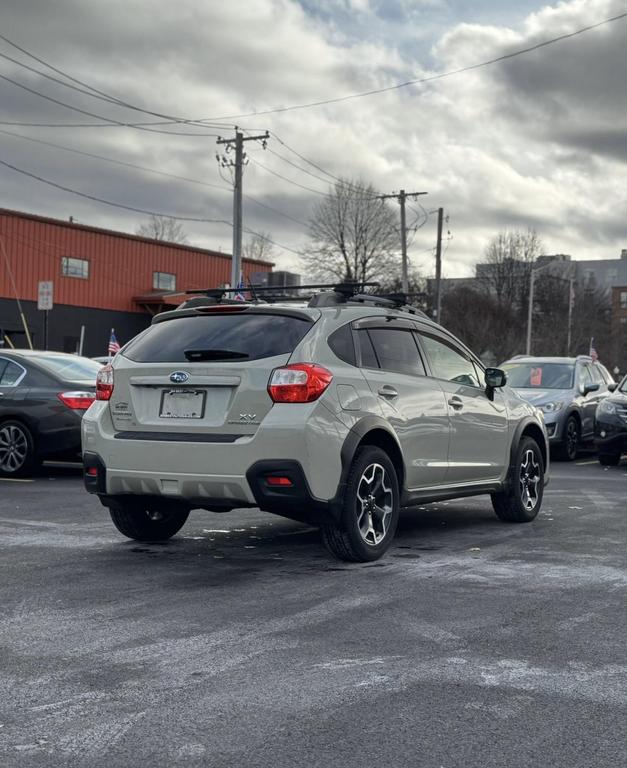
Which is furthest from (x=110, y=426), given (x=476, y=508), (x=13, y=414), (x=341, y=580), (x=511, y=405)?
(x=13, y=414)

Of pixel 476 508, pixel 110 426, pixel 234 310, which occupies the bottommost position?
pixel 476 508

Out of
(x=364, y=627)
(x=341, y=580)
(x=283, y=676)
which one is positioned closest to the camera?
(x=283, y=676)

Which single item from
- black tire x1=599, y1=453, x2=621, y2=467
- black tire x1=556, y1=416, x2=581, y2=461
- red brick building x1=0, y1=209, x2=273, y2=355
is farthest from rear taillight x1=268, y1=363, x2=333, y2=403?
red brick building x1=0, y1=209, x2=273, y2=355

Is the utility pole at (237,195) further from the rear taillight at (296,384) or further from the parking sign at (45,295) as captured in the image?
the rear taillight at (296,384)

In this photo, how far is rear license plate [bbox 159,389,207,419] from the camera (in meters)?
6.61

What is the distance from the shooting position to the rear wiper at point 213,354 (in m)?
6.61

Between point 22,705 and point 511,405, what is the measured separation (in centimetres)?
607

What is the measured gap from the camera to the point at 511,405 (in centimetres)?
912

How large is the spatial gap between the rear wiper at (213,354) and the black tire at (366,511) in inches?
39.2

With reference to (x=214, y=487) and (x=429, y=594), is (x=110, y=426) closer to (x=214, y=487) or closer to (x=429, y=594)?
(x=214, y=487)

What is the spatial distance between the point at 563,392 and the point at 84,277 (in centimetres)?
3167

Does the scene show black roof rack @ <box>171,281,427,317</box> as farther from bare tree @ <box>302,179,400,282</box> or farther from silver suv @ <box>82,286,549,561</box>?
bare tree @ <box>302,179,400,282</box>

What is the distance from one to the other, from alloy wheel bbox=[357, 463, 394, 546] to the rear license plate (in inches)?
44.4

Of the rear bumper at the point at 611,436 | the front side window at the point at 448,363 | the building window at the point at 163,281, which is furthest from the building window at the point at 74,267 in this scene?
the front side window at the point at 448,363
